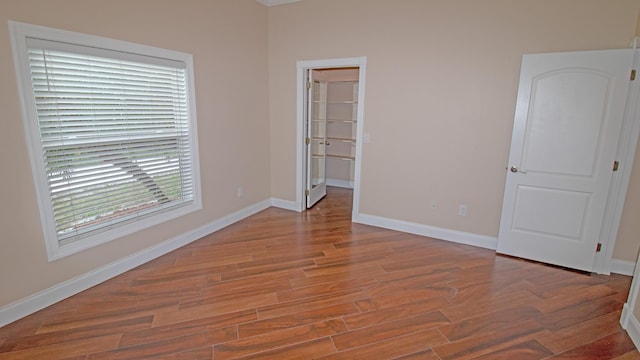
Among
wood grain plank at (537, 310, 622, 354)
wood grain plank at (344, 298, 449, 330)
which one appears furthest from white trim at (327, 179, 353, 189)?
wood grain plank at (537, 310, 622, 354)

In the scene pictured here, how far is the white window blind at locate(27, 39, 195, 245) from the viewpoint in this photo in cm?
239

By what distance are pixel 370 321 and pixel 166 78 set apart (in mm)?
2925

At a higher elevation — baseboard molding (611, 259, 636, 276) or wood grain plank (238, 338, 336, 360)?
baseboard molding (611, 259, 636, 276)

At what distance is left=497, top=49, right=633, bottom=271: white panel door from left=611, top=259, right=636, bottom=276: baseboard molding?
240mm

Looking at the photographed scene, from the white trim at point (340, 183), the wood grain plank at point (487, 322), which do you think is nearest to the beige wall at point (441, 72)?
the wood grain plank at point (487, 322)

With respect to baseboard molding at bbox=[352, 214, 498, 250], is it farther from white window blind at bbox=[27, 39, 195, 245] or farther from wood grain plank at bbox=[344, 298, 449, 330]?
white window blind at bbox=[27, 39, 195, 245]

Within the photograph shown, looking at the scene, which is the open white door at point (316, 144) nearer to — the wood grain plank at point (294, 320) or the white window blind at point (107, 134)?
the white window blind at point (107, 134)

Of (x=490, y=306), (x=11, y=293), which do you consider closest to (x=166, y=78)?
(x=11, y=293)

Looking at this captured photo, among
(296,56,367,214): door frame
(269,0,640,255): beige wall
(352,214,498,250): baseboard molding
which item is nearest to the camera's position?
(269,0,640,255): beige wall

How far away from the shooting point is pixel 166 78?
3.22 metres

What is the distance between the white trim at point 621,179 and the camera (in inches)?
112

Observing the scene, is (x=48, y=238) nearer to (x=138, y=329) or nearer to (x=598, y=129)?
(x=138, y=329)

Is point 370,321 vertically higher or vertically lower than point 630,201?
lower

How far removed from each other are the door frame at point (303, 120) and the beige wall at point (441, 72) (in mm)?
82
